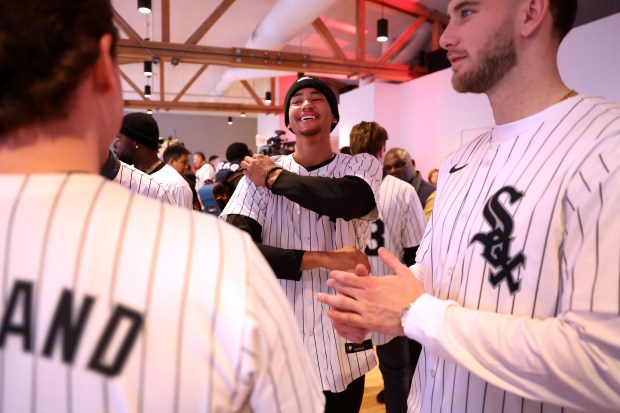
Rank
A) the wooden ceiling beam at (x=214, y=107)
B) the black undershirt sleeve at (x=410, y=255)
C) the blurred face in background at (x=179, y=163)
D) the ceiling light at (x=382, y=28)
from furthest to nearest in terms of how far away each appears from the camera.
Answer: the wooden ceiling beam at (x=214, y=107) → the ceiling light at (x=382, y=28) → the blurred face in background at (x=179, y=163) → the black undershirt sleeve at (x=410, y=255)

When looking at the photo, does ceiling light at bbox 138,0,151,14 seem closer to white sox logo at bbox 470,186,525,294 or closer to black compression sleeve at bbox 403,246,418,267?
black compression sleeve at bbox 403,246,418,267

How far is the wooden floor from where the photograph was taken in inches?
122

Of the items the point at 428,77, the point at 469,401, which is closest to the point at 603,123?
the point at 469,401

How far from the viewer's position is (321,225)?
1.84 metres

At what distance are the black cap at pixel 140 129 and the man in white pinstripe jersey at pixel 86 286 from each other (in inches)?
89.6

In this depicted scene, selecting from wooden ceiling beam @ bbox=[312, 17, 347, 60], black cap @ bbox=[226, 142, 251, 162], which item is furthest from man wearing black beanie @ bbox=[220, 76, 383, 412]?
wooden ceiling beam @ bbox=[312, 17, 347, 60]

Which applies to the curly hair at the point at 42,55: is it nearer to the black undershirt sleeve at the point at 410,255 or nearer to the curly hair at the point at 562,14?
the curly hair at the point at 562,14

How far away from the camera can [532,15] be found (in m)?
1.10

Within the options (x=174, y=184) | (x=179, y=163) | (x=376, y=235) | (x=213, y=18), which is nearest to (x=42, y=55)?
(x=174, y=184)

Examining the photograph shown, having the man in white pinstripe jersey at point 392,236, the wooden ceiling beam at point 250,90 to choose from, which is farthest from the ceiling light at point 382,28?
the wooden ceiling beam at point 250,90

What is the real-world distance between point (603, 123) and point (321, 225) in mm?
1131

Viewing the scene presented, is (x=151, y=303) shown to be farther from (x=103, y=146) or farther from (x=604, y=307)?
(x=604, y=307)

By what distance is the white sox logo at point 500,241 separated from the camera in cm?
98

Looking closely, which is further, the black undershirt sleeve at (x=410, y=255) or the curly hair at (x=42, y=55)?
the black undershirt sleeve at (x=410, y=255)
